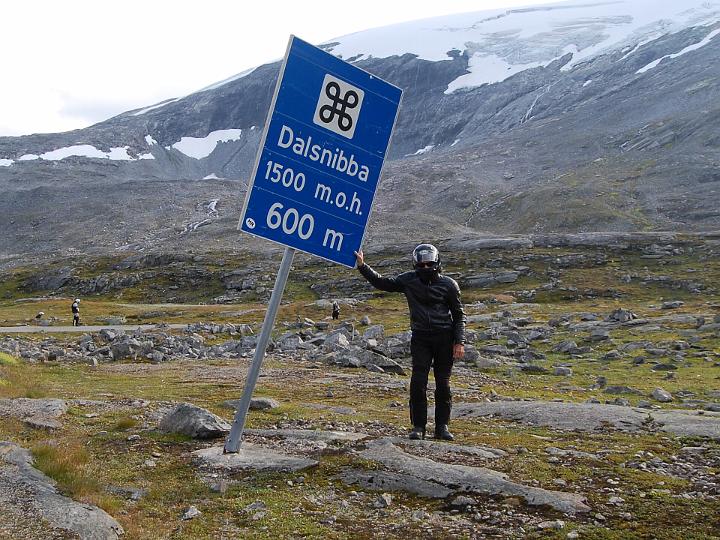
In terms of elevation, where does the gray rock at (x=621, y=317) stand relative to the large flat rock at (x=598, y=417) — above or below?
above

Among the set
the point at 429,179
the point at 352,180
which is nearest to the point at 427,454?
the point at 352,180

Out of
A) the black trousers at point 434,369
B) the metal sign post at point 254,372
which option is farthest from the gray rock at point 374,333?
the metal sign post at point 254,372

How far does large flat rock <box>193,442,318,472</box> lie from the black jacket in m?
2.98

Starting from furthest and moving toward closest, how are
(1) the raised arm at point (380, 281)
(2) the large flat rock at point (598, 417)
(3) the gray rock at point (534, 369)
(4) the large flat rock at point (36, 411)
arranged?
(3) the gray rock at point (534, 369)
(2) the large flat rock at point (598, 417)
(4) the large flat rock at point (36, 411)
(1) the raised arm at point (380, 281)

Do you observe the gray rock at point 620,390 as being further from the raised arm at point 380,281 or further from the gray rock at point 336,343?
the gray rock at point 336,343

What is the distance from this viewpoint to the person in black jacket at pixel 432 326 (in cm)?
1005

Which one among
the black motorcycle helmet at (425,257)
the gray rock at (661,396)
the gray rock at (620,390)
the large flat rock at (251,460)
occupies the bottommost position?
the large flat rock at (251,460)

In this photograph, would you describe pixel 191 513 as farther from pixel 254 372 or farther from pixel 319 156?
pixel 319 156

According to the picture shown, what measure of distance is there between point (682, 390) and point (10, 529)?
18.2 m

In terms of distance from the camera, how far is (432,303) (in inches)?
398

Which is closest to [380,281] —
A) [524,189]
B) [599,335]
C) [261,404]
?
[261,404]

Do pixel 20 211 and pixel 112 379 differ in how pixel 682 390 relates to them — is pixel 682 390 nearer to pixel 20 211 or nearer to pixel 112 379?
pixel 112 379

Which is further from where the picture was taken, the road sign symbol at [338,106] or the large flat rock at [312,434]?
the large flat rock at [312,434]

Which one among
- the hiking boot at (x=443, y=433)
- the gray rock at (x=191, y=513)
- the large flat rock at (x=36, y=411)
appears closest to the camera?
the gray rock at (x=191, y=513)
